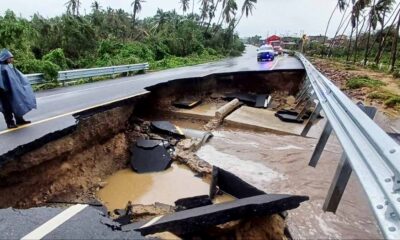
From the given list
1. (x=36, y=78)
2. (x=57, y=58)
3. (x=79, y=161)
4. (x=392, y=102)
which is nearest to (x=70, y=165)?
(x=79, y=161)

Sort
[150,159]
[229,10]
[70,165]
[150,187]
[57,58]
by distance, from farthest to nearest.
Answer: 1. [229,10]
2. [57,58]
3. [150,159]
4. [150,187]
5. [70,165]

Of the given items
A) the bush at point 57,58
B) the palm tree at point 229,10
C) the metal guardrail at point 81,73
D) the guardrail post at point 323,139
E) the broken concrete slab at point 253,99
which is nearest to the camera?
the guardrail post at point 323,139

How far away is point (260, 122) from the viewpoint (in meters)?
11.0

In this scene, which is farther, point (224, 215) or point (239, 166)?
point (239, 166)

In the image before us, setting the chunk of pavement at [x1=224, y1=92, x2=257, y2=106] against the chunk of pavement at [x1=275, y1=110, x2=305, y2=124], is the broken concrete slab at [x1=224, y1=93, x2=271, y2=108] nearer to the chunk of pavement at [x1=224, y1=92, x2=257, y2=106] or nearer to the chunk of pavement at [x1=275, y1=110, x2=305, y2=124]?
the chunk of pavement at [x1=224, y1=92, x2=257, y2=106]

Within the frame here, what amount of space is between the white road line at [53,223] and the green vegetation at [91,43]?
10632mm

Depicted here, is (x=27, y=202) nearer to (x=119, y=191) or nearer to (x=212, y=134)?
(x=119, y=191)

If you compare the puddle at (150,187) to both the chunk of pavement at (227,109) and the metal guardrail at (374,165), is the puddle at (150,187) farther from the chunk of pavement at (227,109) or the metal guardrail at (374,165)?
the chunk of pavement at (227,109)

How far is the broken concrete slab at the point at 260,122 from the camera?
10352mm

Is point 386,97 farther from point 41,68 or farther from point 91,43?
point 91,43

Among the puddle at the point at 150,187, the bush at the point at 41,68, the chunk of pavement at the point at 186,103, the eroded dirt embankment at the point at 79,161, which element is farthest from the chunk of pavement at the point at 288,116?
the bush at the point at 41,68

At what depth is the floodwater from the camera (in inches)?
163

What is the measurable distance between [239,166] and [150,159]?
7.30 feet

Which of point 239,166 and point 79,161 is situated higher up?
point 79,161
